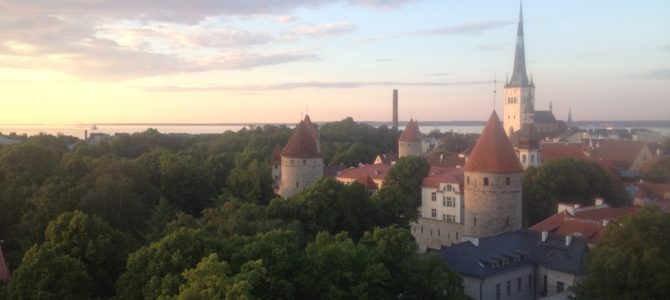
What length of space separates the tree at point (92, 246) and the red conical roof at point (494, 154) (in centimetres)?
1994

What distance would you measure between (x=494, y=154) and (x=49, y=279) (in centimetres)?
2362

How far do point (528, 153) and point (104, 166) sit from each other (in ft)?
105

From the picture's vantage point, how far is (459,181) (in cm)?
4075

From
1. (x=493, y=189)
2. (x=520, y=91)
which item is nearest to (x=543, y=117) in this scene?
(x=520, y=91)

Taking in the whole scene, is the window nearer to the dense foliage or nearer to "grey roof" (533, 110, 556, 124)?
the dense foliage

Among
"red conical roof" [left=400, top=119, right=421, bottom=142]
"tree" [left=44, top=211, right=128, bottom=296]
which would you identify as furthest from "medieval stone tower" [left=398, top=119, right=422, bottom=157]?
"tree" [left=44, top=211, right=128, bottom=296]

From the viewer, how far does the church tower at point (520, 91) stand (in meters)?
101

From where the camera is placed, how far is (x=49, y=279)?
1841 cm

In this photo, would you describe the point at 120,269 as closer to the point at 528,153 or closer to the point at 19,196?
the point at 19,196

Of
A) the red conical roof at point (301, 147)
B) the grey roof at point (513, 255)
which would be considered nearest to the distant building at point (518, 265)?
the grey roof at point (513, 255)

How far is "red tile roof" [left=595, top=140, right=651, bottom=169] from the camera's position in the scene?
Result: 7175 centimetres

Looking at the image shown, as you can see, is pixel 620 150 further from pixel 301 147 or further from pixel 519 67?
pixel 301 147

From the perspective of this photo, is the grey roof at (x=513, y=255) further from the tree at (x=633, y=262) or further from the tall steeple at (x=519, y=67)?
the tall steeple at (x=519, y=67)

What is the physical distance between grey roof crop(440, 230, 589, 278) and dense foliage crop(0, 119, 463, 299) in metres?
2.98
